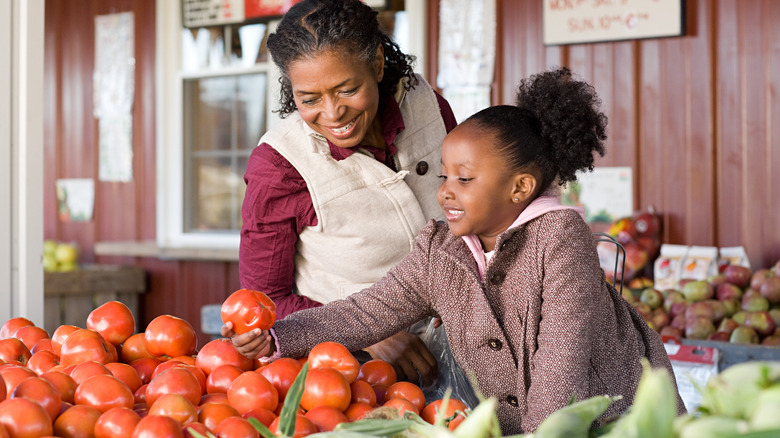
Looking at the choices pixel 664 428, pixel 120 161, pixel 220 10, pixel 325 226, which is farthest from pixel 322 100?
pixel 120 161

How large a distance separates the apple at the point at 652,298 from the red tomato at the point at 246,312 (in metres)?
2.36

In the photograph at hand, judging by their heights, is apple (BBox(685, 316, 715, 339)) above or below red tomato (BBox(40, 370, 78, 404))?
below

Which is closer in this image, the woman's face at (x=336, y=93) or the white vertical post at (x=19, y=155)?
the woman's face at (x=336, y=93)

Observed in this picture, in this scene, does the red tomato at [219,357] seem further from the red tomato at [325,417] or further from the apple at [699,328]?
the apple at [699,328]

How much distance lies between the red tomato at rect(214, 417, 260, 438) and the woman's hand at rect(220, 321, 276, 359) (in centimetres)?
33

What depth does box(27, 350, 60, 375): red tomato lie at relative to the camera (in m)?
1.41

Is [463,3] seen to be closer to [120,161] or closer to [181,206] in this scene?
[181,206]

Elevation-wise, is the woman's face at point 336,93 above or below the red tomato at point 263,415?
above

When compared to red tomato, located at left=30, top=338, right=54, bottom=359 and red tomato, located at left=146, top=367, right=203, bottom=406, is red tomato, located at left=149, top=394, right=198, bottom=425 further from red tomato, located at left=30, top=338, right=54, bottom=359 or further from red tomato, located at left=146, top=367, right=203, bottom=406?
red tomato, located at left=30, top=338, right=54, bottom=359

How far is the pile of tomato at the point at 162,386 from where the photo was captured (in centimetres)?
107

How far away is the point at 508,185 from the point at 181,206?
3.88 meters

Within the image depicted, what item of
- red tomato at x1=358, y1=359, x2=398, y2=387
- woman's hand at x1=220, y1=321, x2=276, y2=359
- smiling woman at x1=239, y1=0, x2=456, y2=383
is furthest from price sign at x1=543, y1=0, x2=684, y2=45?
woman's hand at x1=220, y1=321, x2=276, y2=359

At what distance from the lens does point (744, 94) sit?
3541mm

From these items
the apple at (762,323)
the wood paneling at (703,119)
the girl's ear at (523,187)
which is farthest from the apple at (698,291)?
the girl's ear at (523,187)
